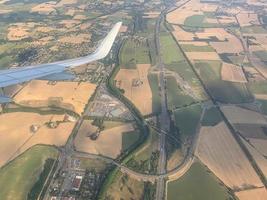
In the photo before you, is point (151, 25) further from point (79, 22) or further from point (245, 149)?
point (245, 149)

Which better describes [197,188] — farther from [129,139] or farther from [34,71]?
[34,71]

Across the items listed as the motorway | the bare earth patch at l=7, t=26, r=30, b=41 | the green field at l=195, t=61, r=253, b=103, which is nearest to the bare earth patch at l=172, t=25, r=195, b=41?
the green field at l=195, t=61, r=253, b=103

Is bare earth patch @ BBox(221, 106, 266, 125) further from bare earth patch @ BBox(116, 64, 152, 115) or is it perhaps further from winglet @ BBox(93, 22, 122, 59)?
winglet @ BBox(93, 22, 122, 59)

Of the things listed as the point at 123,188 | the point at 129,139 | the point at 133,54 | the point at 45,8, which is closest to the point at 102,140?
the point at 129,139

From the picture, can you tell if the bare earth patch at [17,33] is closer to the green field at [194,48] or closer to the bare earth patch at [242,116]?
the green field at [194,48]

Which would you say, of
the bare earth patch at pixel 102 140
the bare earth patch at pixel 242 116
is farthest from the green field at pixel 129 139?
the bare earth patch at pixel 242 116

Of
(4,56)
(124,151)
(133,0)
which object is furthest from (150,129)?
(133,0)
